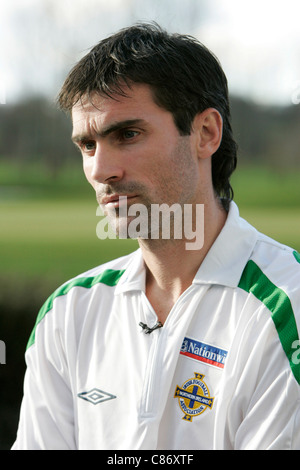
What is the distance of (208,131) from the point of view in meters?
1.60

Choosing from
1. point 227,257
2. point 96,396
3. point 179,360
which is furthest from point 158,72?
point 96,396

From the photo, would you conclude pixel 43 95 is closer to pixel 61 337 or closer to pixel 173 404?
pixel 61 337

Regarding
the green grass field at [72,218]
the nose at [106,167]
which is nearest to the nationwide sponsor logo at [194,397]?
the nose at [106,167]

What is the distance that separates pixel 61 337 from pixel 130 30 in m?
0.83

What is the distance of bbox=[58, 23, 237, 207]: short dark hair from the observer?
4.84 ft

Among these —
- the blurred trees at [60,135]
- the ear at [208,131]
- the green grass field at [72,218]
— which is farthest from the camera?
the blurred trees at [60,135]

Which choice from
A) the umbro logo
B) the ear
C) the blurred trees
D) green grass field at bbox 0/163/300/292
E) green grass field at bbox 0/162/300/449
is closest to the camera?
the umbro logo

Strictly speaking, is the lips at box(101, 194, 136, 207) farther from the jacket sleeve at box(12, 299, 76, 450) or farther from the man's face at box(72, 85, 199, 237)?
the jacket sleeve at box(12, 299, 76, 450)

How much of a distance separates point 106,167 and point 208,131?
0.34 m

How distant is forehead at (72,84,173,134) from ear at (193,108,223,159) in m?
0.12

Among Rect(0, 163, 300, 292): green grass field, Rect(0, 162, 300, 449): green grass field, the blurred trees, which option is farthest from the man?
the blurred trees

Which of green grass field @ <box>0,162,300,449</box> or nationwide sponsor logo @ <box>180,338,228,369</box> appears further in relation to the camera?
green grass field @ <box>0,162,300,449</box>

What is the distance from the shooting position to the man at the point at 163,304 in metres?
1.28

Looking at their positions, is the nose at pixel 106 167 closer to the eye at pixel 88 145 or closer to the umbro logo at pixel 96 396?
the eye at pixel 88 145
